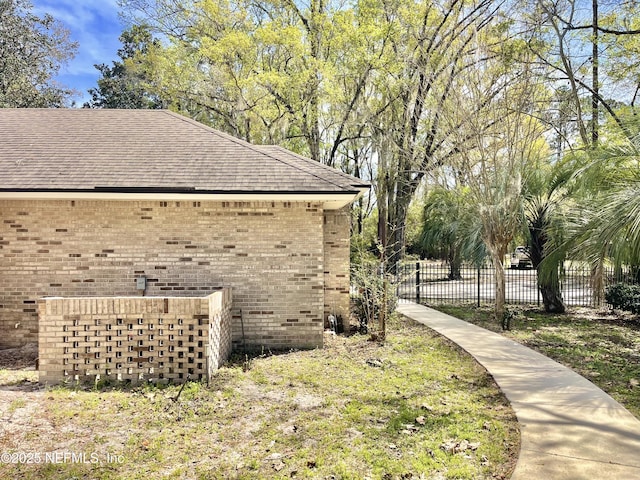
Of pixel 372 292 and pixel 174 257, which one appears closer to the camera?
pixel 174 257

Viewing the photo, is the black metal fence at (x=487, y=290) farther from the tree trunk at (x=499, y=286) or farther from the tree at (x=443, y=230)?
the tree trunk at (x=499, y=286)

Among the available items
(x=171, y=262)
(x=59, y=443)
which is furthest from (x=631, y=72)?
(x=59, y=443)

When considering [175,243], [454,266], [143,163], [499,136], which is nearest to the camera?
[175,243]

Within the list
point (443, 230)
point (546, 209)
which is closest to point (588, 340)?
point (546, 209)

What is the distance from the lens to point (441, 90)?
12.7 m

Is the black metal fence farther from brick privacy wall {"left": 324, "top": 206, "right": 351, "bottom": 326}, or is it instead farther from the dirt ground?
the dirt ground

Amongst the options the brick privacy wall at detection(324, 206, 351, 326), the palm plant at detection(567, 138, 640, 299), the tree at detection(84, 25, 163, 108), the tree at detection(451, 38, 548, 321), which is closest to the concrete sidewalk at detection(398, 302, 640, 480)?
the palm plant at detection(567, 138, 640, 299)

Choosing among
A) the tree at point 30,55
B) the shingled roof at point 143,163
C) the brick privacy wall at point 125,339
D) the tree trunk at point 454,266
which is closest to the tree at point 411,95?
the shingled roof at point 143,163

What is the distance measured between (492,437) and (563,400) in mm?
1665

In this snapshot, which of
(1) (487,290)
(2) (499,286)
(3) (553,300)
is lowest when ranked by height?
(1) (487,290)

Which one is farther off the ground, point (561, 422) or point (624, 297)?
point (624, 297)

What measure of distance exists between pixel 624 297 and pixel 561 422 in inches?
348

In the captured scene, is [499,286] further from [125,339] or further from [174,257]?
[125,339]

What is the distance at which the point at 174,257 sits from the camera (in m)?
7.71
